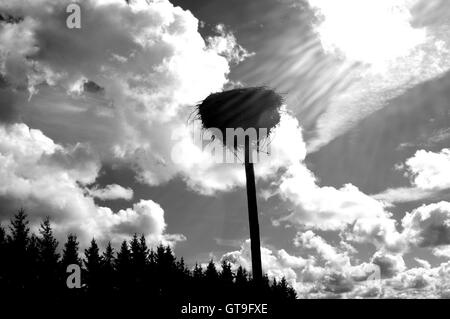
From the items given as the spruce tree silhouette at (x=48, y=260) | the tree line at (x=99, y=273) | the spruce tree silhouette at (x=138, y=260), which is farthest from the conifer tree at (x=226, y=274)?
the spruce tree silhouette at (x=48, y=260)

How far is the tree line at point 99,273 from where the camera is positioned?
32.3 m

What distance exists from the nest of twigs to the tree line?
1273cm

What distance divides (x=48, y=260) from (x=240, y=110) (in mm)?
27126

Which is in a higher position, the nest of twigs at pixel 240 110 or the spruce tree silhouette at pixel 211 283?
the nest of twigs at pixel 240 110

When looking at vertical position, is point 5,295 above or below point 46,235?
below

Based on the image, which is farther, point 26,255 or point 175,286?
point 175,286

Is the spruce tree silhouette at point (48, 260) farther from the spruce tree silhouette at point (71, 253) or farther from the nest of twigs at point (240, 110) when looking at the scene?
the nest of twigs at point (240, 110)

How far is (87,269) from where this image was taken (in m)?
41.7
